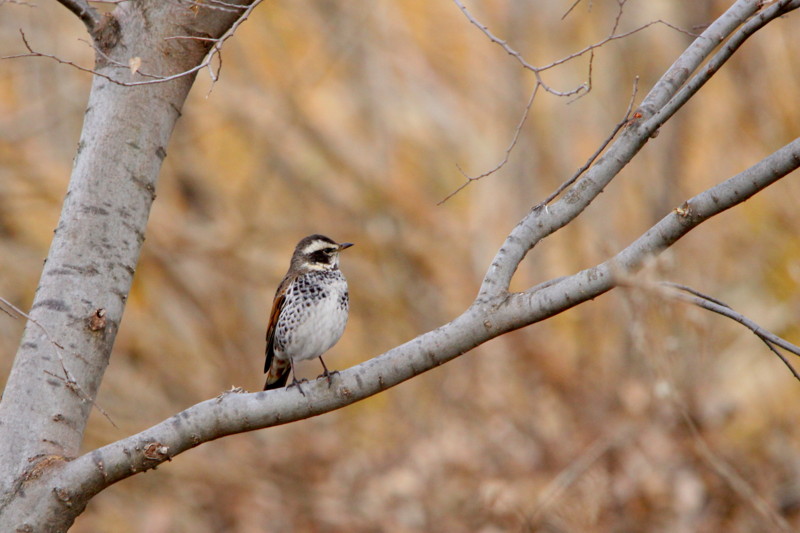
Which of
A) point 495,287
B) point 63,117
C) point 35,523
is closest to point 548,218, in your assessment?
point 495,287

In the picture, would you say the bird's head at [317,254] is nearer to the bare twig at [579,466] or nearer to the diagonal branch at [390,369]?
the diagonal branch at [390,369]

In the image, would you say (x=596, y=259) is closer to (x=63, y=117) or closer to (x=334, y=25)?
(x=334, y=25)

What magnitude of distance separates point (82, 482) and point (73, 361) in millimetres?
411

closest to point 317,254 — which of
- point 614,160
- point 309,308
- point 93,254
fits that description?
point 309,308

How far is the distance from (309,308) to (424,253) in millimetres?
4608

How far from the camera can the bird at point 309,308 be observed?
4.66m

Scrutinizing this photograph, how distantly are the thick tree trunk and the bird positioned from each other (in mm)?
1548

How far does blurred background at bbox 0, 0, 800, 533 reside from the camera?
8055 mm

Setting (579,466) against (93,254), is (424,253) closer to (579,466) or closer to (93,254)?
(579,466)

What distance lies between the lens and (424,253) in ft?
30.3

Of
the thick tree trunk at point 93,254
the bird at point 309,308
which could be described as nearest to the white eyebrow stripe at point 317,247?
the bird at point 309,308

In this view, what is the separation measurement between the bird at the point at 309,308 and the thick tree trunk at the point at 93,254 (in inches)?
61.0

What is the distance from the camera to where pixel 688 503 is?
24.4 feet

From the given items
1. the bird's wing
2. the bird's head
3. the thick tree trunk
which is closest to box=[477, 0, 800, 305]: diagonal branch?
the thick tree trunk
